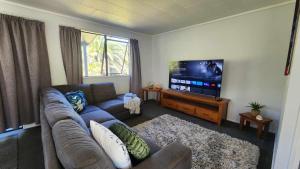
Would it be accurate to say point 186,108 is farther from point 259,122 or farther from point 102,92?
point 102,92

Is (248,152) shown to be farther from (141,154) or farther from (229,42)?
(229,42)

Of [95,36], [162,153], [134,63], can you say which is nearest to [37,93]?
[95,36]

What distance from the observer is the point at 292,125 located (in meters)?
0.95

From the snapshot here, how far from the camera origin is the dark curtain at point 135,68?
4191 millimetres

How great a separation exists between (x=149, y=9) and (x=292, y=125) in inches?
104

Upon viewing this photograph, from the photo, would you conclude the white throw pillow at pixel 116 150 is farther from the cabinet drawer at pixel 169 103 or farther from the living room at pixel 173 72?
the cabinet drawer at pixel 169 103

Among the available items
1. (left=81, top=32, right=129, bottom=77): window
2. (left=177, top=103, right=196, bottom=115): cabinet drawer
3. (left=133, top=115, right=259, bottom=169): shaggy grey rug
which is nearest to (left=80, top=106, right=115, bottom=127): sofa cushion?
(left=133, top=115, right=259, bottom=169): shaggy grey rug

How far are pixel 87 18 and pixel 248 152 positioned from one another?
4084mm

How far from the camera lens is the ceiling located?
232 centimetres

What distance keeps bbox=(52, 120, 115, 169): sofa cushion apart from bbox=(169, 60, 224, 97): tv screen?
2.86m

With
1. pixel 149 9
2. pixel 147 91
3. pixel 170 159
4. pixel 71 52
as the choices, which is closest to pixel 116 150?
pixel 170 159

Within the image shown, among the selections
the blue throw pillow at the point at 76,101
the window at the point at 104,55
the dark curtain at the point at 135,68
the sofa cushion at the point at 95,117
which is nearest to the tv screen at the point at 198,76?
the dark curtain at the point at 135,68

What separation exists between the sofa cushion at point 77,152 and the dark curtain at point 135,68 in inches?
132

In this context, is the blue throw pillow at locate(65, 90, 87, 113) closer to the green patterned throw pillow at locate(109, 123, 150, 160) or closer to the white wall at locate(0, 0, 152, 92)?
the white wall at locate(0, 0, 152, 92)
